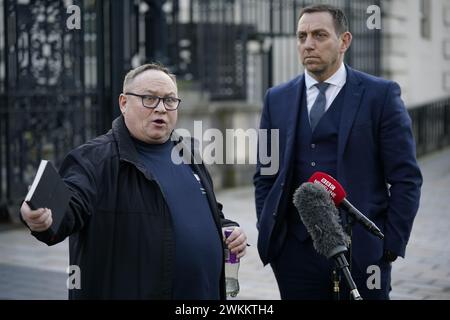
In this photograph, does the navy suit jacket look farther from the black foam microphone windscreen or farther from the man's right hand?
the man's right hand

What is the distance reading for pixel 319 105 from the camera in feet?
14.0

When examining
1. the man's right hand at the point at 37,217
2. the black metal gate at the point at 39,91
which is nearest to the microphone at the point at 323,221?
the man's right hand at the point at 37,217

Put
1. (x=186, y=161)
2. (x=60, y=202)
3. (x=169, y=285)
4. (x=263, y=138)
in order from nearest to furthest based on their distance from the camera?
(x=60, y=202) < (x=169, y=285) < (x=186, y=161) < (x=263, y=138)

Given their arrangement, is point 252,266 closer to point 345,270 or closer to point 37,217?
point 345,270

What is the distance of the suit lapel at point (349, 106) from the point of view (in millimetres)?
4105

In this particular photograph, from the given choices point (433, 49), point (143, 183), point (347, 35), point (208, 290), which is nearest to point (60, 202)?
point (143, 183)

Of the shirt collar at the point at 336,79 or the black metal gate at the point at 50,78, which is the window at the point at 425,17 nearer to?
the black metal gate at the point at 50,78

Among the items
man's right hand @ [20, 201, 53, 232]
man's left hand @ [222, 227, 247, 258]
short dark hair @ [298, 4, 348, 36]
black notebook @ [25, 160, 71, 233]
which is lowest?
man's left hand @ [222, 227, 247, 258]

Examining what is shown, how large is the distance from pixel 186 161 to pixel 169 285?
0.60 metres

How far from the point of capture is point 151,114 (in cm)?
344

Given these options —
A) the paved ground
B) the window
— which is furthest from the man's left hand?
the window

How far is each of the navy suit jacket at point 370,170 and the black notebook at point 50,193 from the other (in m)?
1.44

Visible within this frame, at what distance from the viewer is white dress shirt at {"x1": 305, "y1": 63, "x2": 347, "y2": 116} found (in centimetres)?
425

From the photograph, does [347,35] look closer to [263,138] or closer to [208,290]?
[263,138]
